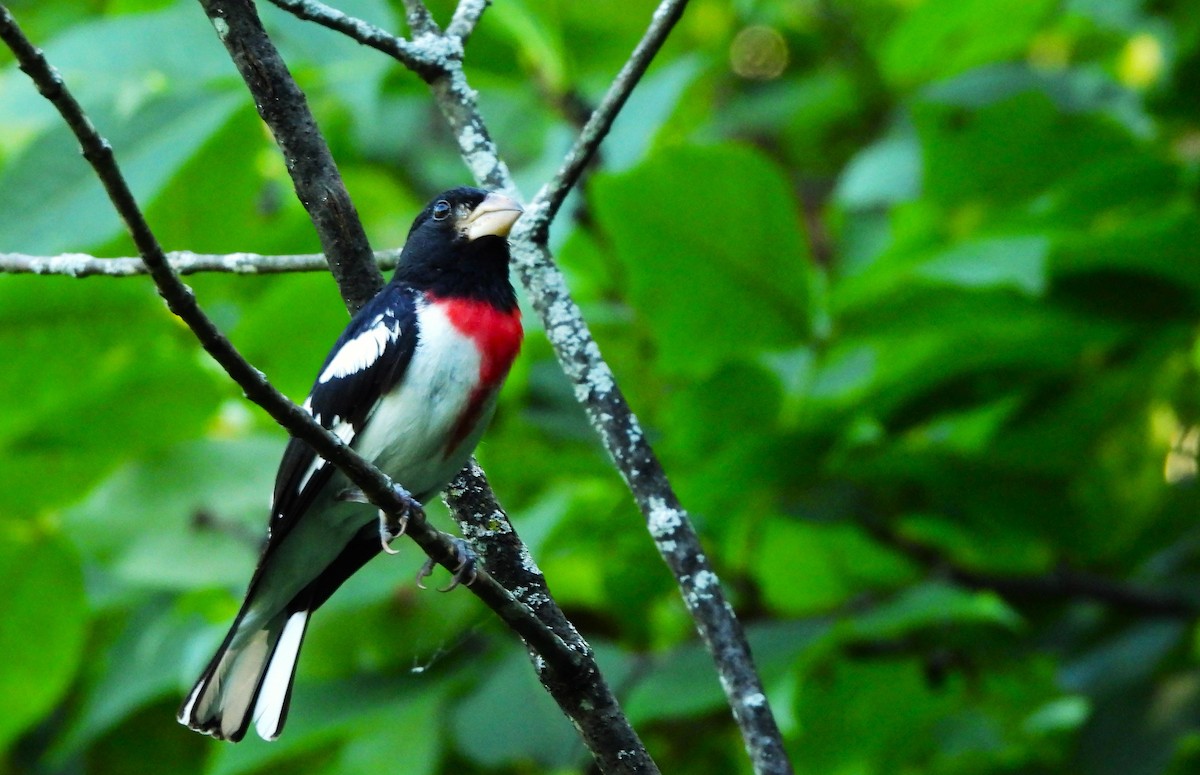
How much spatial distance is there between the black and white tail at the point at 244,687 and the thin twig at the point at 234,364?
97cm

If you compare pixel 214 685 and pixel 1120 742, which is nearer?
pixel 214 685

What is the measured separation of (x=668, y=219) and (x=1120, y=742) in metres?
1.99

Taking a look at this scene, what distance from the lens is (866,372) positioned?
12.0 feet

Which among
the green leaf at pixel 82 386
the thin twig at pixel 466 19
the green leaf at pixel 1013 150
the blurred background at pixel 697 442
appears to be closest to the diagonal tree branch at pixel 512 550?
the thin twig at pixel 466 19

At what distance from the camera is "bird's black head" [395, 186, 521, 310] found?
2964mm

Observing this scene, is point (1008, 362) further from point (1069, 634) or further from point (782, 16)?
point (782, 16)

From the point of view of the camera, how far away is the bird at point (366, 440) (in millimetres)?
2586

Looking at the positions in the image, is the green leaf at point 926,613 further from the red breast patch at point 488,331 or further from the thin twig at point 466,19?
the thin twig at point 466,19

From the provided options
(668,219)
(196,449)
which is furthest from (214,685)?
(668,219)

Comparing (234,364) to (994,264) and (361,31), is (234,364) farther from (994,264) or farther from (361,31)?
(994,264)

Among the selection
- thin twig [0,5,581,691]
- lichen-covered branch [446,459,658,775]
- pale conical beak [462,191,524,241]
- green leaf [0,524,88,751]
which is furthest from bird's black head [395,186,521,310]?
green leaf [0,524,88,751]

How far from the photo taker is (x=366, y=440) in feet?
8.82

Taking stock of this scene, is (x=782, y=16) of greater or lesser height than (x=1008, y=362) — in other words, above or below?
above

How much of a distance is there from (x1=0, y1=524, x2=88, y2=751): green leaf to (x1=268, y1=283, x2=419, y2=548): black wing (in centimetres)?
106
